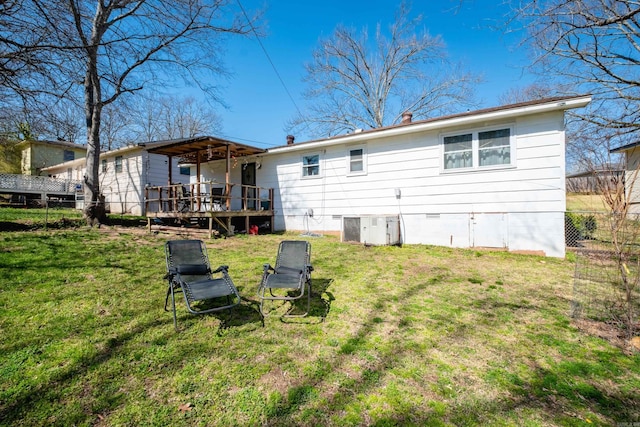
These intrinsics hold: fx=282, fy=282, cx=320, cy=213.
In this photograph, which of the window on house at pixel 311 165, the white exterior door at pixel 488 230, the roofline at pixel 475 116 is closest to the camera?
the roofline at pixel 475 116

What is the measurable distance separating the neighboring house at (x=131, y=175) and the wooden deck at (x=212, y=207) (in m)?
4.87

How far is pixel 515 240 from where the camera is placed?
7.62 meters

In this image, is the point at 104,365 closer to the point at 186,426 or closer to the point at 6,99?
the point at 186,426

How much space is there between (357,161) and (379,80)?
44.1 feet

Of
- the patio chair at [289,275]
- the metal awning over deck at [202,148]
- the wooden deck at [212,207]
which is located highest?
the metal awning over deck at [202,148]

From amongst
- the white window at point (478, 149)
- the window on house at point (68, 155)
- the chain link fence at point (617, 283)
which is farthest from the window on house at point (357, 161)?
the window on house at point (68, 155)

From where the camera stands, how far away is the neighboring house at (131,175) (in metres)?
16.7

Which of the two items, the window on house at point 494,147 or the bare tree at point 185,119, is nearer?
the window on house at point 494,147

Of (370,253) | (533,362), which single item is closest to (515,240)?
(370,253)

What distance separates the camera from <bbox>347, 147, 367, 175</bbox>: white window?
10203mm

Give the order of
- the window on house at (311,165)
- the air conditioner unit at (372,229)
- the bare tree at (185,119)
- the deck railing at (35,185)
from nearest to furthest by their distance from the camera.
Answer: the air conditioner unit at (372,229), the window on house at (311,165), the deck railing at (35,185), the bare tree at (185,119)

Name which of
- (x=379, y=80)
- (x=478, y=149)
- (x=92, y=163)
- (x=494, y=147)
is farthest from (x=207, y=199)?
(x=379, y=80)

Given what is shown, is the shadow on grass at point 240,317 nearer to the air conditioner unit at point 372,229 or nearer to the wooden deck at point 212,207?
the air conditioner unit at point 372,229

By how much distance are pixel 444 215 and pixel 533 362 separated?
20.4 ft
